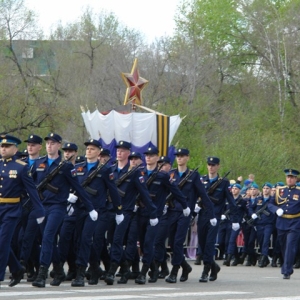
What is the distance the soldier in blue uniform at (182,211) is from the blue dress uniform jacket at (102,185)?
1418 millimetres

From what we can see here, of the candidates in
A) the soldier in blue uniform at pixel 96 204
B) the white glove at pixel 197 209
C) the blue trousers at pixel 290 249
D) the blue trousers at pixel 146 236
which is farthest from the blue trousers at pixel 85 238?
the blue trousers at pixel 290 249

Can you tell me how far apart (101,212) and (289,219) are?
170 inches

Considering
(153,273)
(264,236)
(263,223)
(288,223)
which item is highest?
(288,223)

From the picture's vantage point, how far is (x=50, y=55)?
5372 centimetres

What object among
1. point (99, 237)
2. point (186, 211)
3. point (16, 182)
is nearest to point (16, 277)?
point (16, 182)

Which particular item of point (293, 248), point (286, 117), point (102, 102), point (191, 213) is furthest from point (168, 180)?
point (286, 117)

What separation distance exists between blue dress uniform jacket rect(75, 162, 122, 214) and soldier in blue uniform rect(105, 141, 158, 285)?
377 millimetres

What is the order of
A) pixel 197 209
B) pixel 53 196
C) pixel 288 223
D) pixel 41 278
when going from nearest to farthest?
pixel 41 278
pixel 53 196
pixel 197 209
pixel 288 223

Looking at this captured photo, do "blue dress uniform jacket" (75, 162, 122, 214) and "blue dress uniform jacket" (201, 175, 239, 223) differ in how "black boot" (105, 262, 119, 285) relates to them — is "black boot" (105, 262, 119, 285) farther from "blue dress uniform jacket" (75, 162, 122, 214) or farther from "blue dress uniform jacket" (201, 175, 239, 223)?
"blue dress uniform jacket" (201, 175, 239, 223)

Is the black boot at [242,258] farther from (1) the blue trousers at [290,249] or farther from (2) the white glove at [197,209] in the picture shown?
(2) the white glove at [197,209]

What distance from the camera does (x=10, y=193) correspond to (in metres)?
12.9

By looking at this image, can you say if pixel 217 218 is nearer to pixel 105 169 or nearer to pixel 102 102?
pixel 105 169

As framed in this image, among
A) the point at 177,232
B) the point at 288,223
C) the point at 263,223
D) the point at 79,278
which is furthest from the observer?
the point at 263,223

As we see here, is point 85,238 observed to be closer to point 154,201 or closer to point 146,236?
point 146,236
